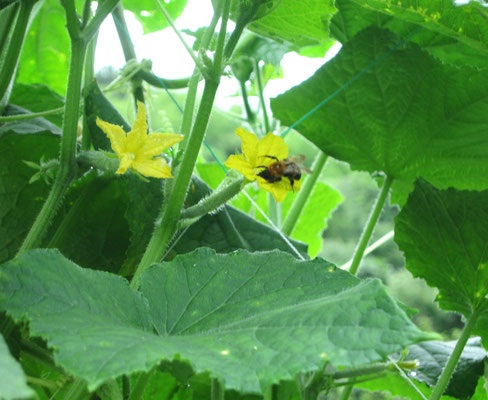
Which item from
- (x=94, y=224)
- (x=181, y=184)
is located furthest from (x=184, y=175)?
(x=94, y=224)

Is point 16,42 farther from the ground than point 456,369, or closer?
farther from the ground

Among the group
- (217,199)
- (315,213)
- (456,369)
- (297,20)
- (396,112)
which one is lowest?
(456,369)

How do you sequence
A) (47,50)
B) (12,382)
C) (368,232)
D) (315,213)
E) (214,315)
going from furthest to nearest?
(315,213) < (47,50) < (368,232) < (214,315) < (12,382)

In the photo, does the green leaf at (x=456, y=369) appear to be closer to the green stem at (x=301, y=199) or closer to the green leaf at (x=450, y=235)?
the green leaf at (x=450, y=235)

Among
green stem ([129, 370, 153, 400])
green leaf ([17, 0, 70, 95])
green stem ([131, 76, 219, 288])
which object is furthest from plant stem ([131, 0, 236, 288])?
green leaf ([17, 0, 70, 95])

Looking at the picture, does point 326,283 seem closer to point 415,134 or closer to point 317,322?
point 317,322

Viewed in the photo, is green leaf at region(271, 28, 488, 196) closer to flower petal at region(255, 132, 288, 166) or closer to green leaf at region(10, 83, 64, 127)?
flower petal at region(255, 132, 288, 166)

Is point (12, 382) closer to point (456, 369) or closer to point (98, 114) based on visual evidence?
point (98, 114)
